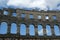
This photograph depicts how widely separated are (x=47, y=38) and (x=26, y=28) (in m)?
3.85

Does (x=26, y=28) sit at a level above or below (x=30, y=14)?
below

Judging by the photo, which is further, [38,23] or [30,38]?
[38,23]

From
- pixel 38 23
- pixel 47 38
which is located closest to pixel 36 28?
pixel 38 23

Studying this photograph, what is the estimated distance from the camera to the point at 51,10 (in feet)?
78.1

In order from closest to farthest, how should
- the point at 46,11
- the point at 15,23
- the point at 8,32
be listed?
1. the point at 8,32
2. the point at 15,23
3. the point at 46,11

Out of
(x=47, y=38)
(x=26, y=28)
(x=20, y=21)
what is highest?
(x=20, y=21)

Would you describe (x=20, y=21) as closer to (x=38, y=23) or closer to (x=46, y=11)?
(x=38, y=23)

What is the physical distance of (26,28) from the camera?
70.4ft

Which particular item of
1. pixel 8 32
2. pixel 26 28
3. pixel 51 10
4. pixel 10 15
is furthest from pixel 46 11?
pixel 8 32

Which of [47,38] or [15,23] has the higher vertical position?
[15,23]

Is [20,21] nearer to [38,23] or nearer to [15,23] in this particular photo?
[15,23]

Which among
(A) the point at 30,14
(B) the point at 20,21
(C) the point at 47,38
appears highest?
(A) the point at 30,14

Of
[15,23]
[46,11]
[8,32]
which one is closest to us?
[8,32]

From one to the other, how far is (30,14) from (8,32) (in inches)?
214
